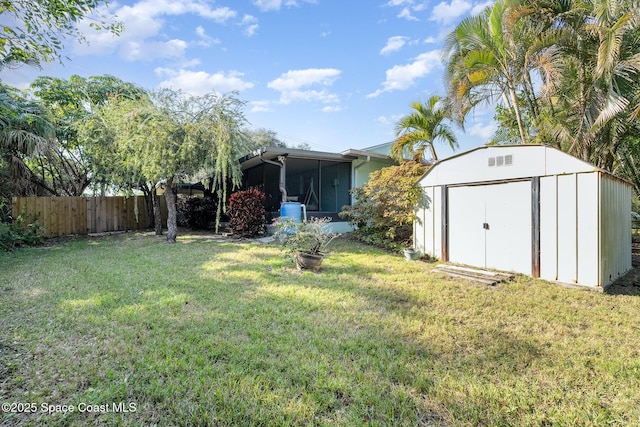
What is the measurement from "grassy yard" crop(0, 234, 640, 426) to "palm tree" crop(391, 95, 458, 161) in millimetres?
5671

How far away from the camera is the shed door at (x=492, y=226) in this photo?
5.43 m

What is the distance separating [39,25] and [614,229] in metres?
8.86

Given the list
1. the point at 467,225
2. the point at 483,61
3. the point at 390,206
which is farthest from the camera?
the point at 390,206

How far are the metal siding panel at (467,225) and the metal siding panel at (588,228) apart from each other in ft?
5.13

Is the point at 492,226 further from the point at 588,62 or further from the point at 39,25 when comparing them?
the point at 39,25

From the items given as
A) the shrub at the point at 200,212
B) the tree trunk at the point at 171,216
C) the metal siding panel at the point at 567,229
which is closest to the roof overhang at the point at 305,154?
the tree trunk at the point at 171,216

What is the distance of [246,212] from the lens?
949cm

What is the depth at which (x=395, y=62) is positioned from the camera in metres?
10.2

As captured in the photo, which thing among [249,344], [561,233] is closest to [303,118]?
[561,233]

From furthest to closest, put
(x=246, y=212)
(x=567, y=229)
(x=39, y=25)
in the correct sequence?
(x=246, y=212)
(x=567, y=229)
(x=39, y=25)

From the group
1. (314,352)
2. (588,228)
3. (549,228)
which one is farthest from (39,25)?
(588,228)

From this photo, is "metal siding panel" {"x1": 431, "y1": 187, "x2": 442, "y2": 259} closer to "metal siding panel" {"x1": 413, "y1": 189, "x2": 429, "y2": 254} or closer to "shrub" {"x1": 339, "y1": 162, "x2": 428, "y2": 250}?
"metal siding panel" {"x1": 413, "y1": 189, "x2": 429, "y2": 254}

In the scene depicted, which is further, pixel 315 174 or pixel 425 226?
pixel 315 174

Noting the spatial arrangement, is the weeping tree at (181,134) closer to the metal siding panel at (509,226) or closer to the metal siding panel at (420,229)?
the metal siding panel at (420,229)
